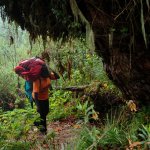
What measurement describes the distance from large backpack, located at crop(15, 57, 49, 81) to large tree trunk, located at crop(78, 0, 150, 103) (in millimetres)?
1273

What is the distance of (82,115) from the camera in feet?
30.7

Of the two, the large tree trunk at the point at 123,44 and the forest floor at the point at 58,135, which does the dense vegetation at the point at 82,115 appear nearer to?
the forest floor at the point at 58,135

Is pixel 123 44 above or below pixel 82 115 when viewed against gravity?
above

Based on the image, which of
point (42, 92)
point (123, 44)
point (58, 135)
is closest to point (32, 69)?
point (42, 92)

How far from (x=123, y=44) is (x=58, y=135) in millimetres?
2929

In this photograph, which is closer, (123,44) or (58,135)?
(123,44)

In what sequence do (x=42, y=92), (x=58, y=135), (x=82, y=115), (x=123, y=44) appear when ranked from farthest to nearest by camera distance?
(x=82, y=115)
(x=58, y=135)
(x=42, y=92)
(x=123, y=44)

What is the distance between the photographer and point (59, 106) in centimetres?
1073

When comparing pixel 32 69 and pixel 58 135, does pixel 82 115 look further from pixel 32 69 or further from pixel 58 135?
pixel 32 69

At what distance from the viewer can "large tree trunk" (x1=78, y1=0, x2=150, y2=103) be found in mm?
5391

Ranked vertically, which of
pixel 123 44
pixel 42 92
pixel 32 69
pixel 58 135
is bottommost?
pixel 58 135

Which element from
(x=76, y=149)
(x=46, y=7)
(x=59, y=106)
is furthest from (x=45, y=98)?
(x=59, y=106)

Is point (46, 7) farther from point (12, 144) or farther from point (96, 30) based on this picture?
point (12, 144)

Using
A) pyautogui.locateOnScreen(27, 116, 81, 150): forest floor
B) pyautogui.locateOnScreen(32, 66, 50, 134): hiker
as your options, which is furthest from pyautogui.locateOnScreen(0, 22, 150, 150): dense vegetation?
pyautogui.locateOnScreen(32, 66, 50, 134): hiker
